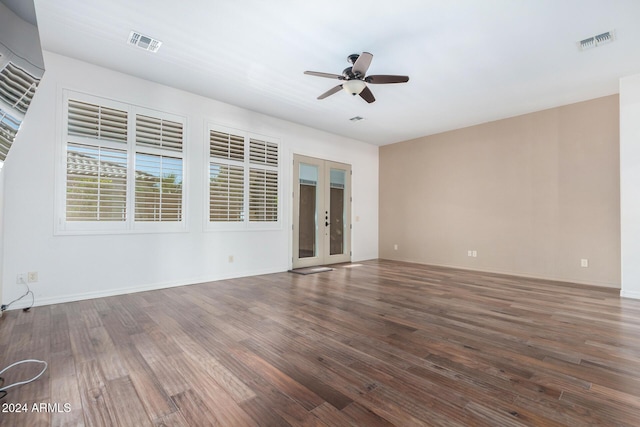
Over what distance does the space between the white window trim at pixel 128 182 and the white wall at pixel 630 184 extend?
630cm

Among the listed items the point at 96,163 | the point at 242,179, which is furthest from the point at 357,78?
the point at 96,163

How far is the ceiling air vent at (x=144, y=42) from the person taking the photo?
3258mm

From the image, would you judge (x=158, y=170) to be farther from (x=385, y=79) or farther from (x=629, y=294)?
(x=629, y=294)

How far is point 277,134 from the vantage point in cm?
591

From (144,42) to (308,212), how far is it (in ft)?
13.2

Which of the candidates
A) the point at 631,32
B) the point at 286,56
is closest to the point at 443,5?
the point at 286,56

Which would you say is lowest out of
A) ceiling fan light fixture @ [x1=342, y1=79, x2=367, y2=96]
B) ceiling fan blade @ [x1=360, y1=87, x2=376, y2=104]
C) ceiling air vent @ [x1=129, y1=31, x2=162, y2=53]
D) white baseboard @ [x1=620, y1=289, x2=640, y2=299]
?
white baseboard @ [x1=620, y1=289, x2=640, y2=299]

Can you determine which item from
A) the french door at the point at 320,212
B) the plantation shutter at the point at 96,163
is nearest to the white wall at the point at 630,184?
the french door at the point at 320,212

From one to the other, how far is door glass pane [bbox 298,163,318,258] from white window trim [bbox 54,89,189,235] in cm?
240

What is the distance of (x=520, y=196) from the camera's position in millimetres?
5641

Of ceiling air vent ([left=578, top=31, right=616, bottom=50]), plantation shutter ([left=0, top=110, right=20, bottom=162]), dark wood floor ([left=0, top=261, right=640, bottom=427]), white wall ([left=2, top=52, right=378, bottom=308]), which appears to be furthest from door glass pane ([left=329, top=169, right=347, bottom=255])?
plantation shutter ([left=0, top=110, right=20, bottom=162])

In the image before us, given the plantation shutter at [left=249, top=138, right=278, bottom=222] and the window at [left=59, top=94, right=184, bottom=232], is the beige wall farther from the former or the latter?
the window at [left=59, top=94, right=184, bottom=232]

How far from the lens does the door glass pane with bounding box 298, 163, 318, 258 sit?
6.36 m

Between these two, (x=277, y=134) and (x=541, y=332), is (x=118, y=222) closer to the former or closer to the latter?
(x=277, y=134)
